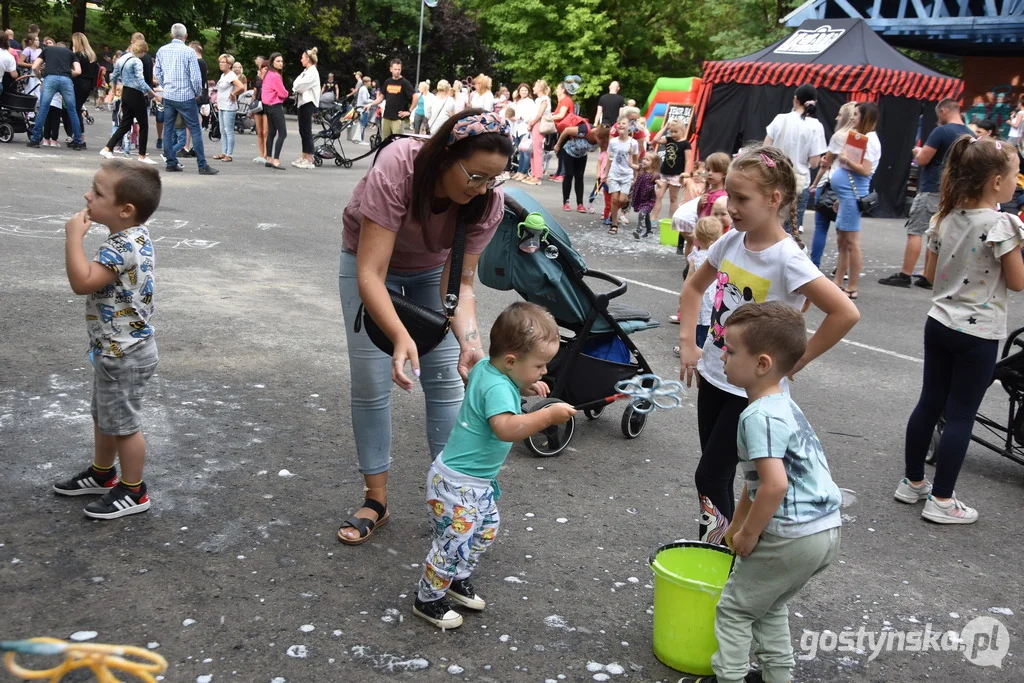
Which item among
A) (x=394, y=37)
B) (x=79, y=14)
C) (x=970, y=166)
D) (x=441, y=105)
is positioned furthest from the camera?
(x=394, y=37)

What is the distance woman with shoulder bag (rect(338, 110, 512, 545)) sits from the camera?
3215mm

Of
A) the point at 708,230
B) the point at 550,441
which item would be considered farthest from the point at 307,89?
the point at 550,441

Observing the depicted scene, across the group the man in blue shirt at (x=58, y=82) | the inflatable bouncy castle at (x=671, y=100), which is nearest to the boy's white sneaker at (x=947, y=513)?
the man in blue shirt at (x=58, y=82)

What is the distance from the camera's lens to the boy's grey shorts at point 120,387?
363 centimetres

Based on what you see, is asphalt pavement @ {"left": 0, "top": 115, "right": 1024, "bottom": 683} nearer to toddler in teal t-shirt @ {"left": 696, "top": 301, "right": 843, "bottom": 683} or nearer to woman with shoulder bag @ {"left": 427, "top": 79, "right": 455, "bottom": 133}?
toddler in teal t-shirt @ {"left": 696, "top": 301, "right": 843, "bottom": 683}

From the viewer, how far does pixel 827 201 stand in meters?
10.1

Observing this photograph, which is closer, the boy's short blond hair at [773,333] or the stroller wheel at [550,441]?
the boy's short blond hair at [773,333]

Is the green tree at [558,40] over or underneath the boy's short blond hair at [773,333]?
over

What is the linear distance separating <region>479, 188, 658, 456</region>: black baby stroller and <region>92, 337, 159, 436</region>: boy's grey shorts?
2.01 metres

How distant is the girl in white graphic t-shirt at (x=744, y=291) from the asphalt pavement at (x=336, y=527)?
23.1 inches

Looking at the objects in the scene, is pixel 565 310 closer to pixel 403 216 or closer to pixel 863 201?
pixel 403 216

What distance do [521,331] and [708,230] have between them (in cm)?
393

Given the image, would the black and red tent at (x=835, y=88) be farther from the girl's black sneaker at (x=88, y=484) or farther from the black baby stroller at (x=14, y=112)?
the girl's black sneaker at (x=88, y=484)

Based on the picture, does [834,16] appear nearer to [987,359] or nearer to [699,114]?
[699,114]
